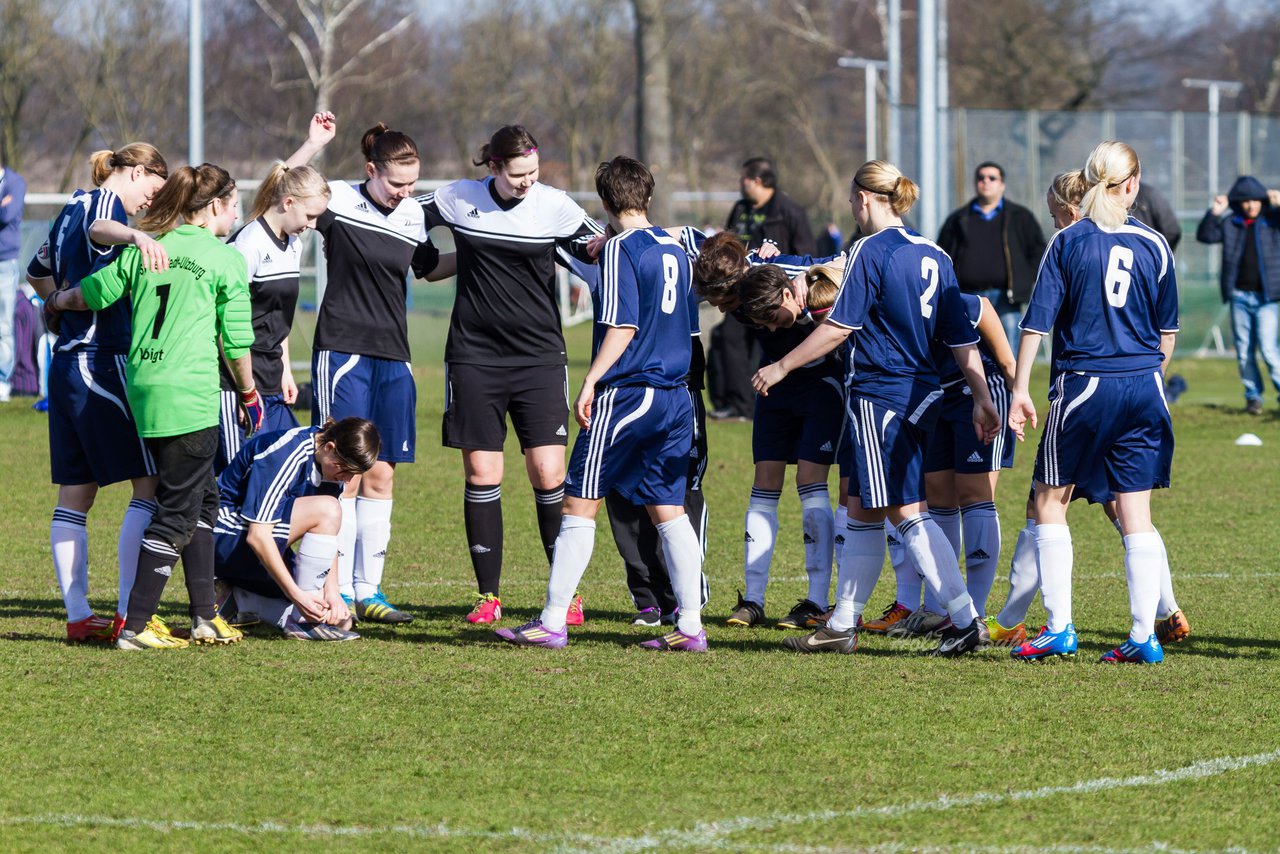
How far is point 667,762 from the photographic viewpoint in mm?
5078

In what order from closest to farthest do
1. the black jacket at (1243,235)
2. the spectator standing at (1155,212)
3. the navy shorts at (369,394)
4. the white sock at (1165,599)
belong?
the white sock at (1165,599) < the navy shorts at (369,394) < the spectator standing at (1155,212) < the black jacket at (1243,235)

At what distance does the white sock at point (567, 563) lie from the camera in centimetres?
662

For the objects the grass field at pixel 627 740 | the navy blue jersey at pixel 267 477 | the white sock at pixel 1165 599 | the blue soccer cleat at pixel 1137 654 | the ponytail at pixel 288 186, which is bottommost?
the grass field at pixel 627 740

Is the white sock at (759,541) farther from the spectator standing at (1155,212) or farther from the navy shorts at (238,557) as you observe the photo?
the spectator standing at (1155,212)

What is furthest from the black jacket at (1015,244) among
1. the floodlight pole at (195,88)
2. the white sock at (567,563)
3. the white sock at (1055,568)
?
the floodlight pole at (195,88)

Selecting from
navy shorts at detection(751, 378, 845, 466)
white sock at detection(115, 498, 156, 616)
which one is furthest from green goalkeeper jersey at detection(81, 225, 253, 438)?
navy shorts at detection(751, 378, 845, 466)

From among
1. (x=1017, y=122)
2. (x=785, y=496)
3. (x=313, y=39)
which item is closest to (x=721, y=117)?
(x=313, y=39)

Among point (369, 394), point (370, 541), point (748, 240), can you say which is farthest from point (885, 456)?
point (748, 240)

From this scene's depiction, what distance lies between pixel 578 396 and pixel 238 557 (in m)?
1.60

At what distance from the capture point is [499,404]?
7.57 metres

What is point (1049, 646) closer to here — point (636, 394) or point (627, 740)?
point (636, 394)

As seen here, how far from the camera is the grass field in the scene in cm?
442

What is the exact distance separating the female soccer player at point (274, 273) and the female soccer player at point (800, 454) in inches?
74.8

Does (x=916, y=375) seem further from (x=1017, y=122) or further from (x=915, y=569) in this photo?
(x=1017, y=122)
